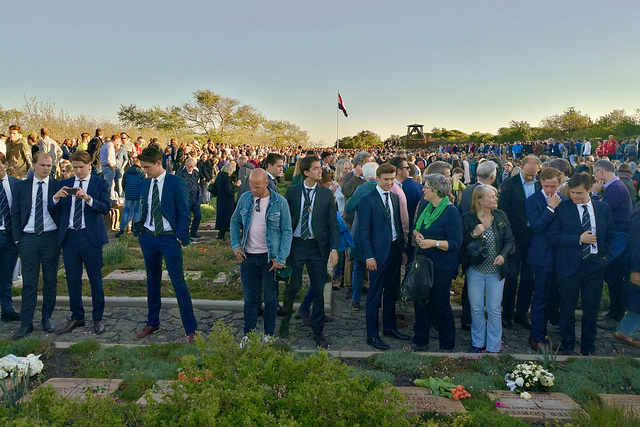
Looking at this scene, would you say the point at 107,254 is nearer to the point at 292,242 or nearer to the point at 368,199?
the point at 292,242

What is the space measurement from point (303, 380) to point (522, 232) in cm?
390

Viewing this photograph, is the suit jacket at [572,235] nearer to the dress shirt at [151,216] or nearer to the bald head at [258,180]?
the bald head at [258,180]

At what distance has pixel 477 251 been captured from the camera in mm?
4738

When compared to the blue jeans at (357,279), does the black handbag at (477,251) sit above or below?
above

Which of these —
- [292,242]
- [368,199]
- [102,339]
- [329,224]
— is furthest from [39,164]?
[368,199]

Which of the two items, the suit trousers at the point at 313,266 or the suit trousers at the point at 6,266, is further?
the suit trousers at the point at 6,266

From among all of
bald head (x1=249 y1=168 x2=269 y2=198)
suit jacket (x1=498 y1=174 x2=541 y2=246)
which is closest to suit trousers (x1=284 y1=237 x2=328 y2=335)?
bald head (x1=249 y1=168 x2=269 y2=198)

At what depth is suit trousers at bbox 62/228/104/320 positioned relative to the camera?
5.36 meters

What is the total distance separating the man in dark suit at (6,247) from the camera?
546 centimetres

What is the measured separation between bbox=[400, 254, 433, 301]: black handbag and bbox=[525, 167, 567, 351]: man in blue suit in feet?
4.23

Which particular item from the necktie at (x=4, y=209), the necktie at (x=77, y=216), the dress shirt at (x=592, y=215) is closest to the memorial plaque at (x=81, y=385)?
the necktie at (x=77, y=216)

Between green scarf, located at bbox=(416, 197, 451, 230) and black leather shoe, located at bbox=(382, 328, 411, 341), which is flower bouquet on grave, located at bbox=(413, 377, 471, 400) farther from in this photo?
green scarf, located at bbox=(416, 197, 451, 230)

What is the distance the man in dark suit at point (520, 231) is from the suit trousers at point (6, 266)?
6.29 meters

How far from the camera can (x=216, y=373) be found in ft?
10.0
